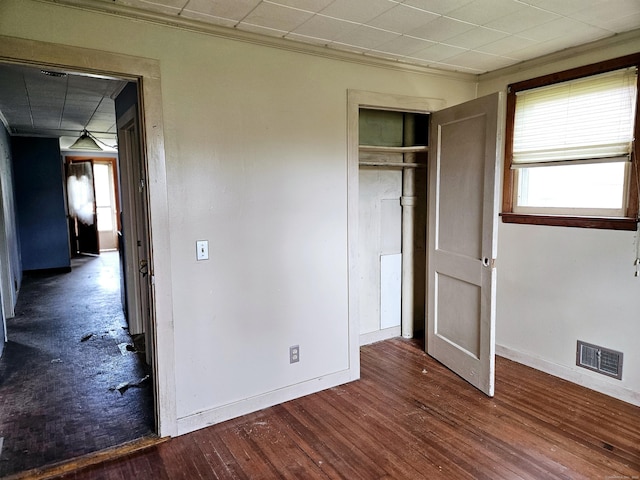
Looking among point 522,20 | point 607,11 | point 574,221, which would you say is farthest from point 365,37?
point 574,221

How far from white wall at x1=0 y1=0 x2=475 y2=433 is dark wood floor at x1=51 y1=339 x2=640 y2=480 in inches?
9.7

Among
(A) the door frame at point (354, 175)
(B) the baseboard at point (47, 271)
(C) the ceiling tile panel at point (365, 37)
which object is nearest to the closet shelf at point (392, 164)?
(A) the door frame at point (354, 175)

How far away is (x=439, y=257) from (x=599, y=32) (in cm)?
188

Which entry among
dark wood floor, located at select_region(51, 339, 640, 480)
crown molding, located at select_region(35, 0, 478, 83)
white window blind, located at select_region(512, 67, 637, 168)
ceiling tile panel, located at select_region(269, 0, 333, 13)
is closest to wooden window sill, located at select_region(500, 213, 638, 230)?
white window blind, located at select_region(512, 67, 637, 168)

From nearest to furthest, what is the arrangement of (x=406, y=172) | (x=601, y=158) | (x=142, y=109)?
(x=142, y=109) < (x=601, y=158) < (x=406, y=172)

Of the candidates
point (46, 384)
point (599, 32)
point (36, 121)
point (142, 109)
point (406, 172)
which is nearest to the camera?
point (142, 109)

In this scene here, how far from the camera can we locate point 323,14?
7.62 ft

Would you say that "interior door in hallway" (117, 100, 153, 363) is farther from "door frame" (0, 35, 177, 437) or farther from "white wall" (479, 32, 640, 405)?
"white wall" (479, 32, 640, 405)

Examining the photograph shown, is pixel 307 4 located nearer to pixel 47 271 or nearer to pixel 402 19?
pixel 402 19

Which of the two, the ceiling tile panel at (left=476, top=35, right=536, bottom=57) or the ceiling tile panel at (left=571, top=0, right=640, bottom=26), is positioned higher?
the ceiling tile panel at (left=476, top=35, right=536, bottom=57)

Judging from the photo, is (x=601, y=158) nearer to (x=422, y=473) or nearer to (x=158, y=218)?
(x=422, y=473)

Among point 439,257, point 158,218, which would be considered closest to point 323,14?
point 158,218

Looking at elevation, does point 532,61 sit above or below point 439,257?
above

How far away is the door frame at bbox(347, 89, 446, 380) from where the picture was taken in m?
3.10
